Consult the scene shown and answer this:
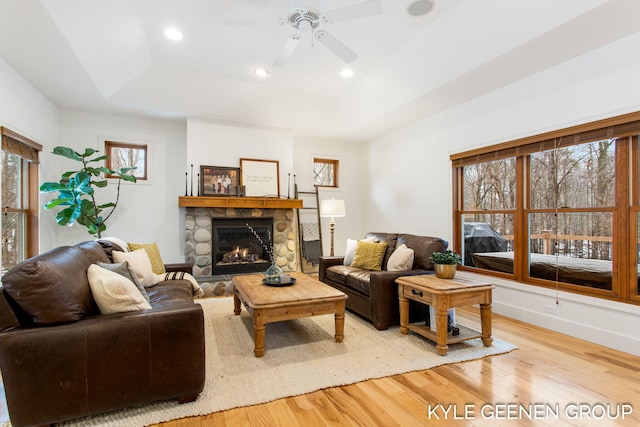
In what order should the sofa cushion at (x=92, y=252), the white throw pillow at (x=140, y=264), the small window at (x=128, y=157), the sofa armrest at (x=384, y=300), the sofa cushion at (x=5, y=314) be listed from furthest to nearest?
the small window at (x=128, y=157), the sofa armrest at (x=384, y=300), the white throw pillow at (x=140, y=264), the sofa cushion at (x=92, y=252), the sofa cushion at (x=5, y=314)

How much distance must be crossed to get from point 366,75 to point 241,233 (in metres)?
3.22

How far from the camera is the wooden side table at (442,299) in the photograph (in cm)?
266

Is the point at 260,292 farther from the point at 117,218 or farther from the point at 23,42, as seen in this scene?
the point at 117,218

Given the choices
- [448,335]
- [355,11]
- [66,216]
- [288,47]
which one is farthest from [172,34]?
[448,335]

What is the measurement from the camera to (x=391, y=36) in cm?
355

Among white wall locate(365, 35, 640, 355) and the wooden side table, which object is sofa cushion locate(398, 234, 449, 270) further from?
white wall locate(365, 35, 640, 355)

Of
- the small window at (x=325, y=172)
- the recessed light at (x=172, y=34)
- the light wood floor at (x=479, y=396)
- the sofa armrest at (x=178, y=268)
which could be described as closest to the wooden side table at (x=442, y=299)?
the light wood floor at (x=479, y=396)

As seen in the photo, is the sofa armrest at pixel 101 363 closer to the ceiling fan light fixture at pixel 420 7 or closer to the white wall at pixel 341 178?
the ceiling fan light fixture at pixel 420 7

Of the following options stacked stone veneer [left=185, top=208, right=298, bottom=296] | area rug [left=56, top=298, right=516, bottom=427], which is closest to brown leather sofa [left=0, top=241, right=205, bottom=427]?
area rug [left=56, top=298, right=516, bottom=427]

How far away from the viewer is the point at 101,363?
68.8 inches

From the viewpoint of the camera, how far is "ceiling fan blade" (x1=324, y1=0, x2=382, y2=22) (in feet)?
7.93

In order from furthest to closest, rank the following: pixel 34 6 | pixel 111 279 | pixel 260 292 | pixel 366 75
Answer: pixel 366 75 → pixel 260 292 → pixel 34 6 → pixel 111 279

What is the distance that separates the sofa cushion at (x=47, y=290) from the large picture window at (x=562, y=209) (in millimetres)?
4128

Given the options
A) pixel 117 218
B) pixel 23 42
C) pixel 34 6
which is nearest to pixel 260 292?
pixel 34 6
